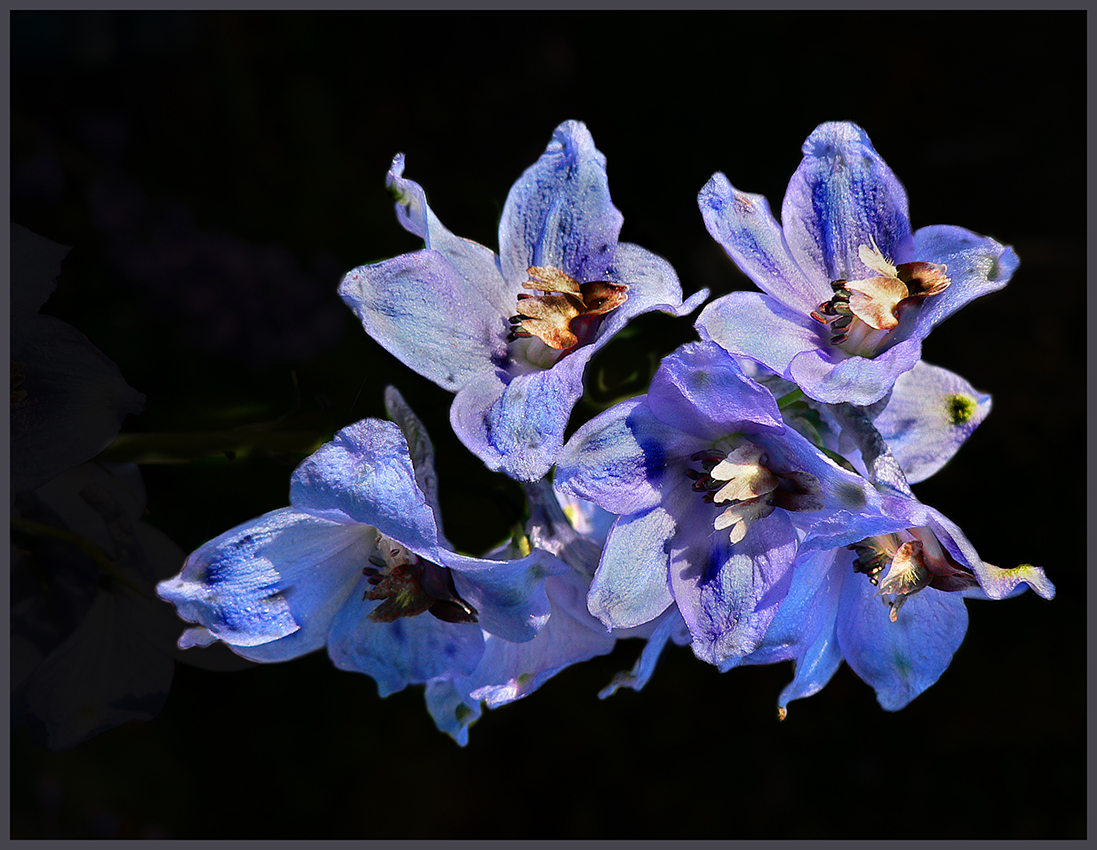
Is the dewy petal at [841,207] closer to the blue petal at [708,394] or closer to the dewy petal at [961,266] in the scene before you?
the dewy petal at [961,266]

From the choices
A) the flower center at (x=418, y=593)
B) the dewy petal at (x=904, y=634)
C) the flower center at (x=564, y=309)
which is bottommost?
the dewy petal at (x=904, y=634)

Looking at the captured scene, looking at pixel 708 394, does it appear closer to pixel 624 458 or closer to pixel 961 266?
pixel 624 458

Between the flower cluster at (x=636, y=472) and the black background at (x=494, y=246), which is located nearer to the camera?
the flower cluster at (x=636, y=472)

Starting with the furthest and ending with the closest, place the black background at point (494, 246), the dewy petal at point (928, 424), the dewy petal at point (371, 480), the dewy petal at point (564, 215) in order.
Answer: the black background at point (494, 246)
the dewy petal at point (928, 424)
the dewy petal at point (564, 215)
the dewy petal at point (371, 480)

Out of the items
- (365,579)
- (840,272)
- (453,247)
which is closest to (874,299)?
(840,272)

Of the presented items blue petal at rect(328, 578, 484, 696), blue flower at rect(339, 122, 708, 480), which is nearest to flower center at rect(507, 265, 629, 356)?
blue flower at rect(339, 122, 708, 480)

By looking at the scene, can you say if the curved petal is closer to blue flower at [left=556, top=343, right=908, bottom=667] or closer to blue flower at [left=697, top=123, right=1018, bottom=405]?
blue flower at [left=556, top=343, right=908, bottom=667]

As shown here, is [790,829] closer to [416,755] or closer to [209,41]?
[416,755]

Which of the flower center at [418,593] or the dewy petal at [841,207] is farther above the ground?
the dewy petal at [841,207]

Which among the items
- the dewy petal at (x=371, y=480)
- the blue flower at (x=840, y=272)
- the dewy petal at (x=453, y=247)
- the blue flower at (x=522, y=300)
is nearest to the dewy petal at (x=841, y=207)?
the blue flower at (x=840, y=272)
